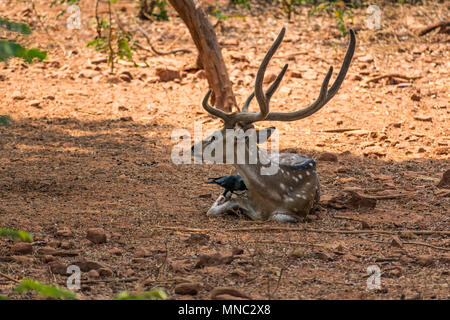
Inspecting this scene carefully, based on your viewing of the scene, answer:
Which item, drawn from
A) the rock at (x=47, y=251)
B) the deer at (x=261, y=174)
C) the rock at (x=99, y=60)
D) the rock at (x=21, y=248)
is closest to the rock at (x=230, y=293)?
the rock at (x=47, y=251)

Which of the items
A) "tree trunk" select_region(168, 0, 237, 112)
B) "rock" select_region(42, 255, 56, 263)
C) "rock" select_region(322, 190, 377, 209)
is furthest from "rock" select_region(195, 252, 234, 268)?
"tree trunk" select_region(168, 0, 237, 112)

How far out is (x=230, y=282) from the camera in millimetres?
4379

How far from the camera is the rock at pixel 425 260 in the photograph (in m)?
4.71

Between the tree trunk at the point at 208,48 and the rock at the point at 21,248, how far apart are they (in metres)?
4.34

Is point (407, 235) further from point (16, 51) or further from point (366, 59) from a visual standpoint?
point (366, 59)

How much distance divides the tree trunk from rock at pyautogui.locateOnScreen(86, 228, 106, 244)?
158 inches

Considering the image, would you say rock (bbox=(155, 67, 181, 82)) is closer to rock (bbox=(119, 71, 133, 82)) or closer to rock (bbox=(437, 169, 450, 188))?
rock (bbox=(119, 71, 133, 82))

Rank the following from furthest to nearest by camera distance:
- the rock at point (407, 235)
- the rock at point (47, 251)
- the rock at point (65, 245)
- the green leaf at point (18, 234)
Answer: the rock at point (407, 235)
the rock at point (65, 245)
the rock at point (47, 251)
the green leaf at point (18, 234)

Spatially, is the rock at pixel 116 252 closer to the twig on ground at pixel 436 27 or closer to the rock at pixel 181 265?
the rock at pixel 181 265

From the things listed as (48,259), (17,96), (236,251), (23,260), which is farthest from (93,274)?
(17,96)

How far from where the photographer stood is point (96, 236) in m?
5.05

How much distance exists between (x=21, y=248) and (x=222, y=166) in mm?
3036

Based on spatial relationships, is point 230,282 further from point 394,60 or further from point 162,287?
point 394,60
